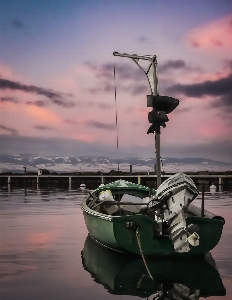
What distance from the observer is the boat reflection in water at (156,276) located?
10.7 meters

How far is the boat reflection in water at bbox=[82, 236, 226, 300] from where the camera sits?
35.2ft

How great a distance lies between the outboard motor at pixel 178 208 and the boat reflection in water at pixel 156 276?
103cm

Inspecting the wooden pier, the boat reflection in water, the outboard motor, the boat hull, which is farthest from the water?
the wooden pier

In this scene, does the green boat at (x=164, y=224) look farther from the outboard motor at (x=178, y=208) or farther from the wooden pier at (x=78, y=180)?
the wooden pier at (x=78, y=180)

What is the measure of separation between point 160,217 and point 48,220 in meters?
14.3

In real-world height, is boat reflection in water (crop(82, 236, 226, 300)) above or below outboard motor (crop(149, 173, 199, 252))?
below

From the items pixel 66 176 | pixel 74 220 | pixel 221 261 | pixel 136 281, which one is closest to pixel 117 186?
pixel 74 220

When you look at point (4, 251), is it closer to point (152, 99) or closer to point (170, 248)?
point (170, 248)

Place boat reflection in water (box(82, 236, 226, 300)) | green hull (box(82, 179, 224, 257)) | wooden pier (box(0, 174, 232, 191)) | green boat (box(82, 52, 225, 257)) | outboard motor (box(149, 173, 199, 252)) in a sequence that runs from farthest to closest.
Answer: wooden pier (box(0, 174, 232, 191)) < green hull (box(82, 179, 224, 257)) < green boat (box(82, 52, 225, 257)) < outboard motor (box(149, 173, 199, 252)) < boat reflection in water (box(82, 236, 226, 300))

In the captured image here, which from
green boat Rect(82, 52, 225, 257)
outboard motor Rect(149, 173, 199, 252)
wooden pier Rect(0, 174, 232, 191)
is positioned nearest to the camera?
outboard motor Rect(149, 173, 199, 252)

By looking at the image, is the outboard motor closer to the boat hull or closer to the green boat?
the green boat

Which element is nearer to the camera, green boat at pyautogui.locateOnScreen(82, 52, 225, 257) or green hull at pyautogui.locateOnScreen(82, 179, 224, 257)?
green boat at pyautogui.locateOnScreen(82, 52, 225, 257)

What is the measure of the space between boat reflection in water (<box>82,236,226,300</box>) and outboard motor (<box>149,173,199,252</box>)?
1.03m

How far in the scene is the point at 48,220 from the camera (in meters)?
26.0
